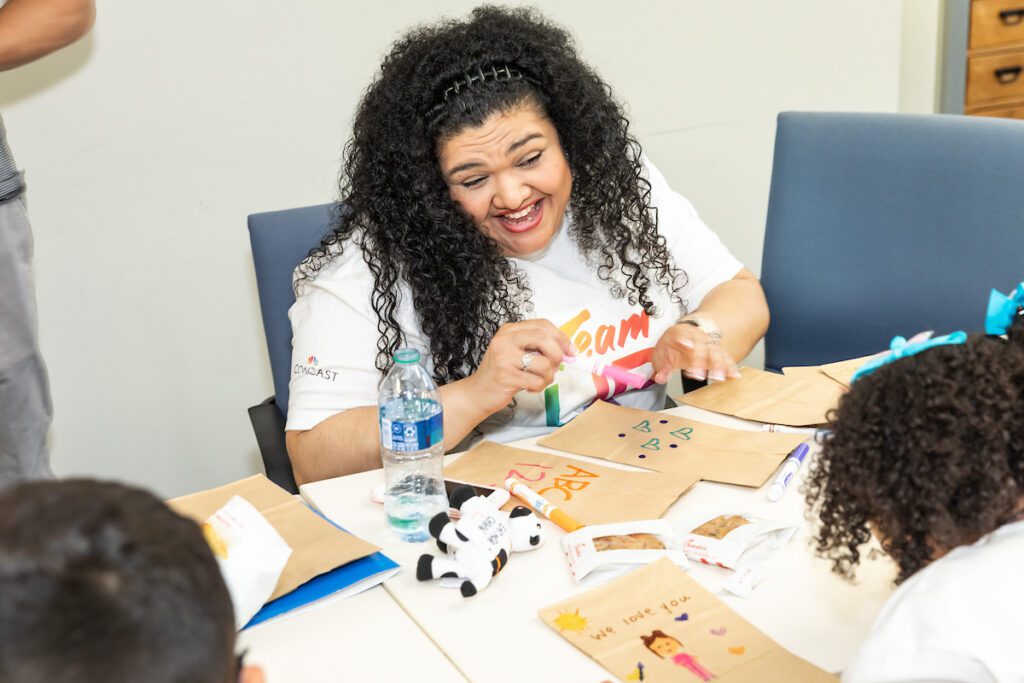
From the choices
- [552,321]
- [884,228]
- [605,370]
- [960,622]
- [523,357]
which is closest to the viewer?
[960,622]

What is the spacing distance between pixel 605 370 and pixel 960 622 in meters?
0.85

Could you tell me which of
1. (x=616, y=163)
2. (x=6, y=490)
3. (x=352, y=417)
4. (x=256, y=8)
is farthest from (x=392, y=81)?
(x=6, y=490)

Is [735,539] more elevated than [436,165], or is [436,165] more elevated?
[436,165]

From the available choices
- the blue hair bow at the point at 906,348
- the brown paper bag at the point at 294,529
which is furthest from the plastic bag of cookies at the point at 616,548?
the blue hair bow at the point at 906,348

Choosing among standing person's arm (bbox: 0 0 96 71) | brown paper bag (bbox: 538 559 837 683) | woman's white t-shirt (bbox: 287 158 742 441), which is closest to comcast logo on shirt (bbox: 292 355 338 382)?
woman's white t-shirt (bbox: 287 158 742 441)

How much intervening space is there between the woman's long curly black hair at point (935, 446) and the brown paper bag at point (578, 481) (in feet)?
1.33

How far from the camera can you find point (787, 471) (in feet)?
4.35

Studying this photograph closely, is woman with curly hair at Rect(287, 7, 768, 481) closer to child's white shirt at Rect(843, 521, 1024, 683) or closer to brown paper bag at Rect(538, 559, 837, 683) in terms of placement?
brown paper bag at Rect(538, 559, 837, 683)

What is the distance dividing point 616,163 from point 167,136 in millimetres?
1014

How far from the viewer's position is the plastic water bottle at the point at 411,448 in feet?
4.09

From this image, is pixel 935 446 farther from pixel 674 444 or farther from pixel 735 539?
pixel 674 444

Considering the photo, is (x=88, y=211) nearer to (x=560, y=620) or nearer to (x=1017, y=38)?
(x=560, y=620)

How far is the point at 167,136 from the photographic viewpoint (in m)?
2.17

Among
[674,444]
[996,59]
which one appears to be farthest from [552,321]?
[996,59]
